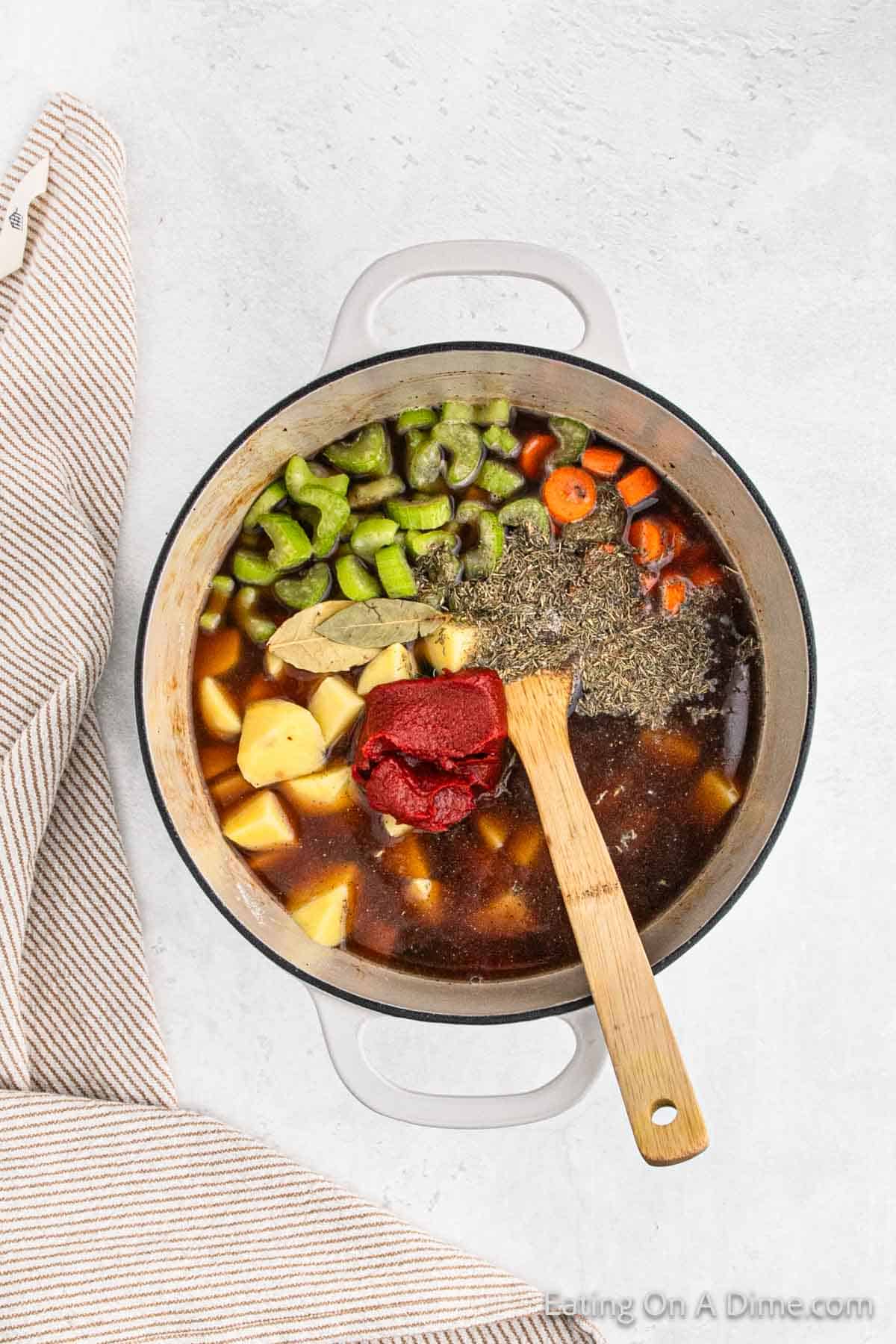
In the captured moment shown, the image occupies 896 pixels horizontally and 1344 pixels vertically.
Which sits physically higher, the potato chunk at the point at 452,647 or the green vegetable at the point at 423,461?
the green vegetable at the point at 423,461

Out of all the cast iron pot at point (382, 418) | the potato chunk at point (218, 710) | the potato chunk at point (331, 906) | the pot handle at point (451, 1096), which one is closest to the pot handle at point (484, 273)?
the cast iron pot at point (382, 418)

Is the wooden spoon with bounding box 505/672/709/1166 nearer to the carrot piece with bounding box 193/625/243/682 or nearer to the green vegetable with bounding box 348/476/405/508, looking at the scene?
the green vegetable with bounding box 348/476/405/508

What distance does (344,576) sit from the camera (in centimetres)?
201

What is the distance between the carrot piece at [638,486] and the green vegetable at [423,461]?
34 cm

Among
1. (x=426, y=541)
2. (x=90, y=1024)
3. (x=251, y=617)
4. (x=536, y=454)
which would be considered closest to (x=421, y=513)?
(x=426, y=541)

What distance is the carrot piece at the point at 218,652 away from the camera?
83.0 inches

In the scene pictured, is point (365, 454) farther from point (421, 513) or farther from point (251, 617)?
point (251, 617)

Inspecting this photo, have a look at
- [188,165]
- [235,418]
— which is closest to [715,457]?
[235,418]

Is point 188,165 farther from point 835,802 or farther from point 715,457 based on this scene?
point 835,802

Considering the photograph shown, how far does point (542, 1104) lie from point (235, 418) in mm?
1362

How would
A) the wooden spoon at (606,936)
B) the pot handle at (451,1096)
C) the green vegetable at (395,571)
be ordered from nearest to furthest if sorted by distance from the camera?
the wooden spoon at (606,936) < the pot handle at (451,1096) < the green vegetable at (395,571)

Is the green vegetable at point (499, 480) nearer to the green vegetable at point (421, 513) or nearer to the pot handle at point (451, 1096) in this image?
the green vegetable at point (421, 513)

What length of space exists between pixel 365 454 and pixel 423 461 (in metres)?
0.11

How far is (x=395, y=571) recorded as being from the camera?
1.99 meters
